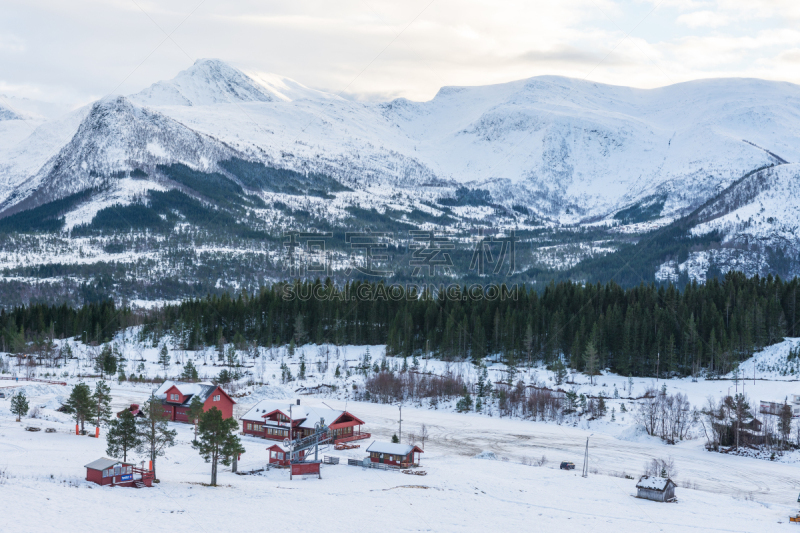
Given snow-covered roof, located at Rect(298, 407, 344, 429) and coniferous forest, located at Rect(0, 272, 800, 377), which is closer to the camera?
snow-covered roof, located at Rect(298, 407, 344, 429)

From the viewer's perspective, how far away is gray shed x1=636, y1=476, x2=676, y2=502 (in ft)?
201

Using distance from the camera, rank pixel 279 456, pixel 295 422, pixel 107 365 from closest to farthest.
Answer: pixel 279 456
pixel 295 422
pixel 107 365

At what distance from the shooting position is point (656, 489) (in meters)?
61.4

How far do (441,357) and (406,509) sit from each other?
3234 inches

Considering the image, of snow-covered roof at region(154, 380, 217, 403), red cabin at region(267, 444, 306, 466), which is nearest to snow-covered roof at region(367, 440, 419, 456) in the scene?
red cabin at region(267, 444, 306, 466)

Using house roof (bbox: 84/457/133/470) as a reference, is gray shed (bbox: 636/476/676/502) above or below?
below

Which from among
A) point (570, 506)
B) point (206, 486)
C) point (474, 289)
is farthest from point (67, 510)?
point (474, 289)

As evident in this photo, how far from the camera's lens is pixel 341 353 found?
5630 inches

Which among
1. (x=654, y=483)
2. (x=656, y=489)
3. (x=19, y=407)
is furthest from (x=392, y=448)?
(x=19, y=407)

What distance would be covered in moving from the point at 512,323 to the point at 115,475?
89049 mm

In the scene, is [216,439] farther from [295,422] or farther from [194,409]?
[295,422]

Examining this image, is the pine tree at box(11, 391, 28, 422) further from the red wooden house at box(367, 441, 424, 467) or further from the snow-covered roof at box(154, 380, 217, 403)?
the red wooden house at box(367, 441, 424, 467)

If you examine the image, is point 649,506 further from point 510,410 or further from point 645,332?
point 645,332

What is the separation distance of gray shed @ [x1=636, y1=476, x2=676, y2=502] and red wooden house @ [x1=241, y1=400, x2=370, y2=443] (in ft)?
107
